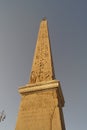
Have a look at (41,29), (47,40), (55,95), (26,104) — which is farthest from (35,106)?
(41,29)

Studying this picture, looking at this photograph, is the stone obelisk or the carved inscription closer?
the stone obelisk

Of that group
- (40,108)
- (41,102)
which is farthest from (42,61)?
(40,108)

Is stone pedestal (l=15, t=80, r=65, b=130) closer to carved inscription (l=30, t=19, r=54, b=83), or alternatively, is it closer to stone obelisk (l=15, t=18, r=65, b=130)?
stone obelisk (l=15, t=18, r=65, b=130)

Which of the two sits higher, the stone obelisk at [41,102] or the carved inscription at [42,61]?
the carved inscription at [42,61]

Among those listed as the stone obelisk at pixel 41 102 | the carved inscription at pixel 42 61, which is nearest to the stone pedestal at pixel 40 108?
the stone obelisk at pixel 41 102

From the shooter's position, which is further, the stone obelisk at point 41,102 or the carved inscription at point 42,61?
the carved inscription at point 42,61

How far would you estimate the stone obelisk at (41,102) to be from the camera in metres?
3.84

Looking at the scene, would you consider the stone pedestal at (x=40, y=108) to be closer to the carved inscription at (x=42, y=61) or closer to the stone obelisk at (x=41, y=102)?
the stone obelisk at (x=41, y=102)

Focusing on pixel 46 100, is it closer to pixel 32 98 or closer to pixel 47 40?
pixel 32 98

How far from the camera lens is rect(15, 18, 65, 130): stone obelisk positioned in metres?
3.84

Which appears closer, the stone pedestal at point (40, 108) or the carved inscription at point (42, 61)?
the stone pedestal at point (40, 108)

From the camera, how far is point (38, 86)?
4.43m

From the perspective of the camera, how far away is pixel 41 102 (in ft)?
13.8

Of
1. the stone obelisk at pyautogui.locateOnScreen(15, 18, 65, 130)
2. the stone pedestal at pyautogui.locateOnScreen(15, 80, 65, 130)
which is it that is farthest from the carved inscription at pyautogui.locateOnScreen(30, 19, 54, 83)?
the stone pedestal at pyautogui.locateOnScreen(15, 80, 65, 130)
